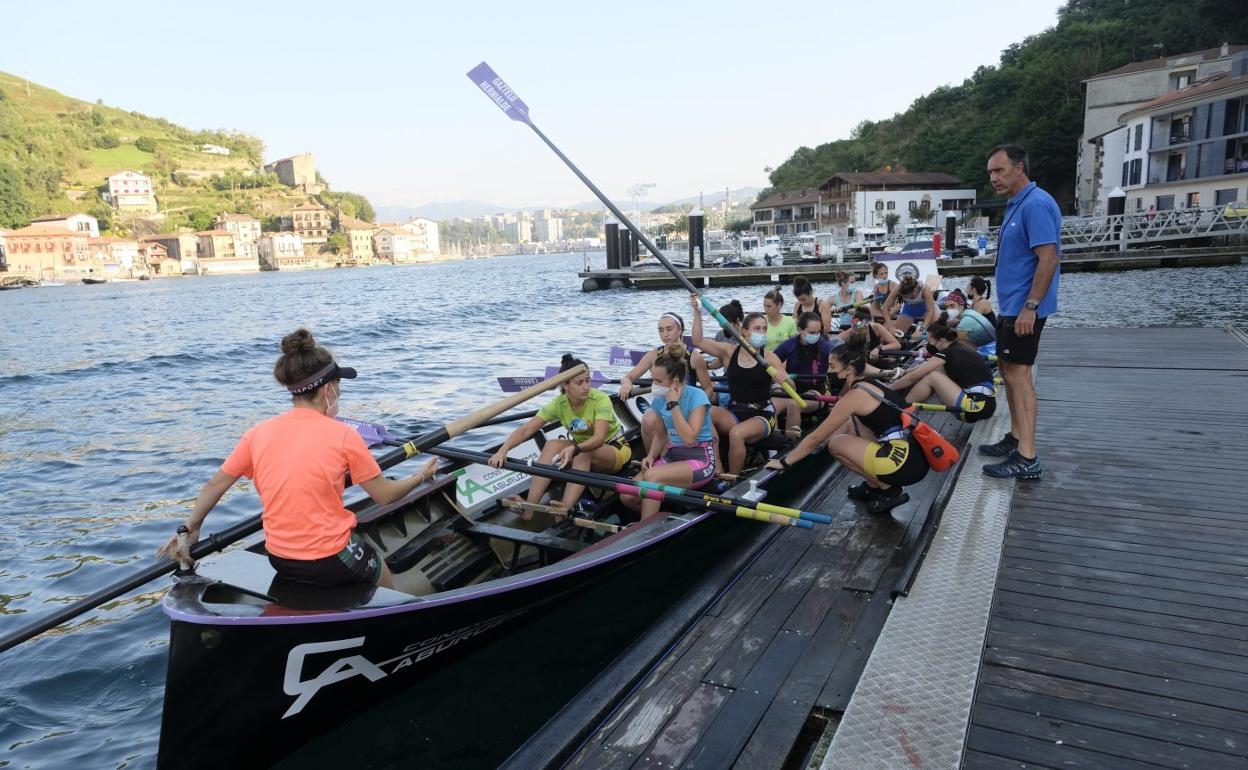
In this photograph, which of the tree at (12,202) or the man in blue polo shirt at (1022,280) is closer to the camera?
the man in blue polo shirt at (1022,280)

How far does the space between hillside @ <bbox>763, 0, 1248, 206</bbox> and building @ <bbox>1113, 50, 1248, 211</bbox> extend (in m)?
12.2

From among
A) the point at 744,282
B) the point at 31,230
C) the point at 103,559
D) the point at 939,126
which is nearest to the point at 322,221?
the point at 31,230

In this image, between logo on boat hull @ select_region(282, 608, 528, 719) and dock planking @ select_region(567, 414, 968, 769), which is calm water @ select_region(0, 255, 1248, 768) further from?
dock planking @ select_region(567, 414, 968, 769)

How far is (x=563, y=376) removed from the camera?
6156 millimetres

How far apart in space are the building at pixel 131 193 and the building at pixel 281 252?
19.6 meters

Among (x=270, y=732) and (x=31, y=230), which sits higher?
(x=31, y=230)

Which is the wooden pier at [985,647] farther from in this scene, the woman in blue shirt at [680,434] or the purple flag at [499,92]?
the purple flag at [499,92]

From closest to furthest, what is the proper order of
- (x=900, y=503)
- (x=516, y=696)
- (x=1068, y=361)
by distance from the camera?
1. (x=516, y=696)
2. (x=900, y=503)
3. (x=1068, y=361)

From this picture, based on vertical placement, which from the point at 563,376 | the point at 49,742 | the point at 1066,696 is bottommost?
the point at 49,742

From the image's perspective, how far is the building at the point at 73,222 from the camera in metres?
104

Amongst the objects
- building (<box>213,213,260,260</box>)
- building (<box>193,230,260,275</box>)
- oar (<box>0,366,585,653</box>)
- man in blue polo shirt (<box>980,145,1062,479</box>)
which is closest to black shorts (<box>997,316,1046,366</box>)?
man in blue polo shirt (<box>980,145,1062,479</box>)

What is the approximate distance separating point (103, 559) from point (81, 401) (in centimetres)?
1277

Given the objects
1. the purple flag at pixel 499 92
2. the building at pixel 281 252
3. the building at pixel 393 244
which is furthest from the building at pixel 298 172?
the purple flag at pixel 499 92

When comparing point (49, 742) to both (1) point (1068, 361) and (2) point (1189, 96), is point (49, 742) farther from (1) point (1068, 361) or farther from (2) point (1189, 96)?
(2) point (1189, 96)
